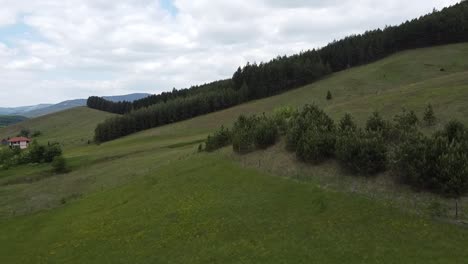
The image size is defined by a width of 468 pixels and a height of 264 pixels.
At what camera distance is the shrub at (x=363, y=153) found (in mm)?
30938

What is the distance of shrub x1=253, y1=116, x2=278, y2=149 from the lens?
46.8 metres

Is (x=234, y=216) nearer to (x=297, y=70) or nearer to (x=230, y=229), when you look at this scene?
(x=230, y=229)

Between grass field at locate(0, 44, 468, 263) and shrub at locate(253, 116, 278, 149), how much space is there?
1738 millimetres

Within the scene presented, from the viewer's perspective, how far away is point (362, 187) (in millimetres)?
30141

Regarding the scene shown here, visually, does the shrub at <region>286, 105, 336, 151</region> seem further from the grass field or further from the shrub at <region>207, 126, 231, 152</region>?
the shrub at <region>207, 126, 231, 152</region>

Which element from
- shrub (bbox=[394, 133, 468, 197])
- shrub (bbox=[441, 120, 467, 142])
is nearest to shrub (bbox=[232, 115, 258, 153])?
shrub (bbox=[394, 133, 468, 197])

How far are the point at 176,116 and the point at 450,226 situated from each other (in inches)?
4839

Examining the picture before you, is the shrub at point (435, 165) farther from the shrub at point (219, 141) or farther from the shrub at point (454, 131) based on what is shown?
the shrub at point (219, 141)

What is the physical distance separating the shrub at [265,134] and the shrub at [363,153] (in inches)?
535

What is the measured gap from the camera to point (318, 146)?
3669cm

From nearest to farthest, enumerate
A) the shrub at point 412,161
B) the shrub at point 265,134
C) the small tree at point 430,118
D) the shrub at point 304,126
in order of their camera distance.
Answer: the shrub at point 412,161 → the shrub at point 304,126 → the small tree at point 430,118 → the shrub at point 265,134

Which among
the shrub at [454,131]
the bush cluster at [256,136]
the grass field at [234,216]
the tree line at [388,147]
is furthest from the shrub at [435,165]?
the bush cluster at [256,136]

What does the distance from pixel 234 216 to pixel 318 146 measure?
35.6 feet

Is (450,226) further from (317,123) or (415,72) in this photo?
(415,72)
